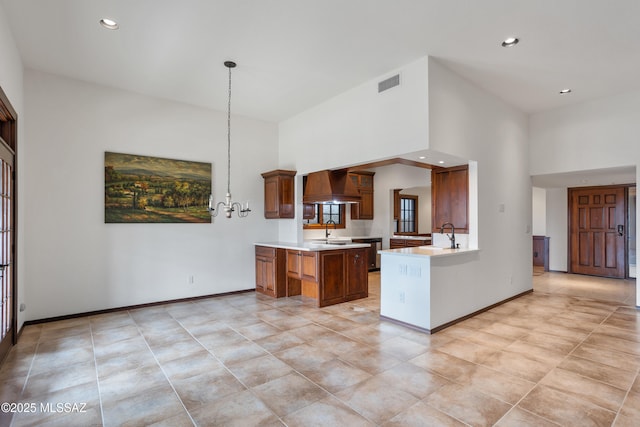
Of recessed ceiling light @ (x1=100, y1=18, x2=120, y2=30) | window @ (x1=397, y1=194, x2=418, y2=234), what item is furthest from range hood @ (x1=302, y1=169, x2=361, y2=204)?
window @ (x1=397, y1=194, x2=418, y2=234)

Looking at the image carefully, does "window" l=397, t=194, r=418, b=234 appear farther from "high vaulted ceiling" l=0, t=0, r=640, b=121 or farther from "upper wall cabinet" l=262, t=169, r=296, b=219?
"high vaulted ceiling" l=0, t=0, r=640, b=121

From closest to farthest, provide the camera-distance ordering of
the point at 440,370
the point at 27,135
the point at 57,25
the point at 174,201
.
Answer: the point at 440,370
the point at 57,25
the point at 27,135
the point at 174,201

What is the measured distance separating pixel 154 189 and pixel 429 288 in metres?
4.32

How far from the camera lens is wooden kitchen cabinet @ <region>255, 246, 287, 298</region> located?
18.9ft

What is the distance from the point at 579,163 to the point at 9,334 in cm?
812

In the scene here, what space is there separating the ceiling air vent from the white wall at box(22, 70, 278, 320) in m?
2.87

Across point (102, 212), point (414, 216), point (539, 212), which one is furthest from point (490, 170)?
point (539, 212)

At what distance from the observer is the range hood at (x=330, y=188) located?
5641 mm

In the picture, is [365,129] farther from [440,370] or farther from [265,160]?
[440,370]

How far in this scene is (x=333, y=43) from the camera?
3707 millimetres

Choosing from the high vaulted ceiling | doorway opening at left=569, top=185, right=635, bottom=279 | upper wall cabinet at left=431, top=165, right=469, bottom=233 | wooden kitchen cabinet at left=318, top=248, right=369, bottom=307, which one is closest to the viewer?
the high vaulted ceiling

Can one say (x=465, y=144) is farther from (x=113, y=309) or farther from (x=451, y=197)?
(x=113, y=309)

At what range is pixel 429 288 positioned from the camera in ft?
12.8

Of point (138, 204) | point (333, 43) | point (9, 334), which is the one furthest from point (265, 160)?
point (9, 334)
